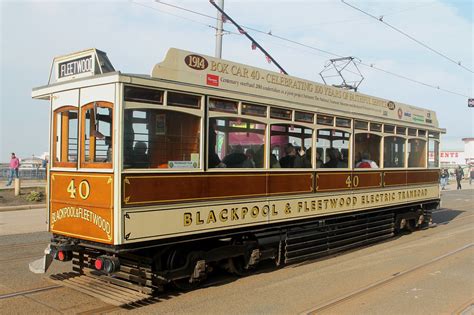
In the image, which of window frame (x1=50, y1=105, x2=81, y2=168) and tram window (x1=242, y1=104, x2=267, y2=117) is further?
tram window (x1=242, y1=104, x2=267, y2=117)

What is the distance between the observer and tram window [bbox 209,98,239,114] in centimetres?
659

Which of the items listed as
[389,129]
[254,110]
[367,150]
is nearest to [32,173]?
[389,129]

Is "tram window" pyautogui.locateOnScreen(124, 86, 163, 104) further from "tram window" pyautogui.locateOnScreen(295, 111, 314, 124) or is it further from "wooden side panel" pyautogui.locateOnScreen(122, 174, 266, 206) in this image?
"tram window" pyautogui.locateOnScreen(295, 111, 314, 124)

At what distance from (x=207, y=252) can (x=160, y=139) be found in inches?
66.8

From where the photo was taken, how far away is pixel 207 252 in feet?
21.4

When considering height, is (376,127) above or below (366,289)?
above

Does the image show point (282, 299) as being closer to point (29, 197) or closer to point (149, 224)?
point (149, 224)

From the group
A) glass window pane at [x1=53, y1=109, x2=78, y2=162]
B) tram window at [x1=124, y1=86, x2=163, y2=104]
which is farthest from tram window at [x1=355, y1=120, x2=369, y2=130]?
glass window pane at [x1=53, y1=109, x2=78, y2=162]

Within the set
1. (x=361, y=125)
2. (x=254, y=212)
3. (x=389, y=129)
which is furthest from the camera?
(x=389, y=129)

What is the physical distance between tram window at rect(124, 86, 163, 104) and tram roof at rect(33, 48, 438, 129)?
137 mm

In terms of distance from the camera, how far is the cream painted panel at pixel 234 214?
567 cm

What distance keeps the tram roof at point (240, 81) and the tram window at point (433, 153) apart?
121 inches

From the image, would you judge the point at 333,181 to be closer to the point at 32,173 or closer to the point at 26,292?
the point at 26,292

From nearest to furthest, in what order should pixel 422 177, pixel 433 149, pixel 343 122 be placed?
pixel 343 122
pixel 422 177
pixel 433 149
